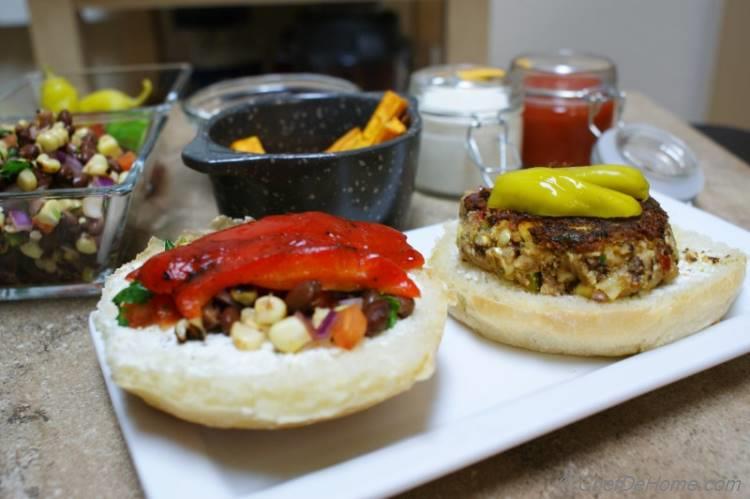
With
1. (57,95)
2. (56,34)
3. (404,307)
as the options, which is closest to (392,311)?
(404,307)

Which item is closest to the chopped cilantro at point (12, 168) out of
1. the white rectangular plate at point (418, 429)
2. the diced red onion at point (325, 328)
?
the white rectangular plate at point (418, 429)

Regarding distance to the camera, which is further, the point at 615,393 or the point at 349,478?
the point at 615,393

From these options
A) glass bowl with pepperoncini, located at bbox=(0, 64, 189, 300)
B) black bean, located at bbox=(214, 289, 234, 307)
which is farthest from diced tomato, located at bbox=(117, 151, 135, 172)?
black bean, located at bbox=(214, 289, 234, 307)

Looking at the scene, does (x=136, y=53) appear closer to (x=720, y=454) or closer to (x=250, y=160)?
(x=250, y=160)

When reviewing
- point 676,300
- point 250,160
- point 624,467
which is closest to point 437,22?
point 250,160

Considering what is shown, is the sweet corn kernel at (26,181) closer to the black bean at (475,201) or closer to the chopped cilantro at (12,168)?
the chopped cilantro at (12,168)

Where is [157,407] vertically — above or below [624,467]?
above

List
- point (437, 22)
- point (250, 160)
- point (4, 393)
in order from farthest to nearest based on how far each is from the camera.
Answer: point (437, 22) < point (250, 160) < point (4, 393)
